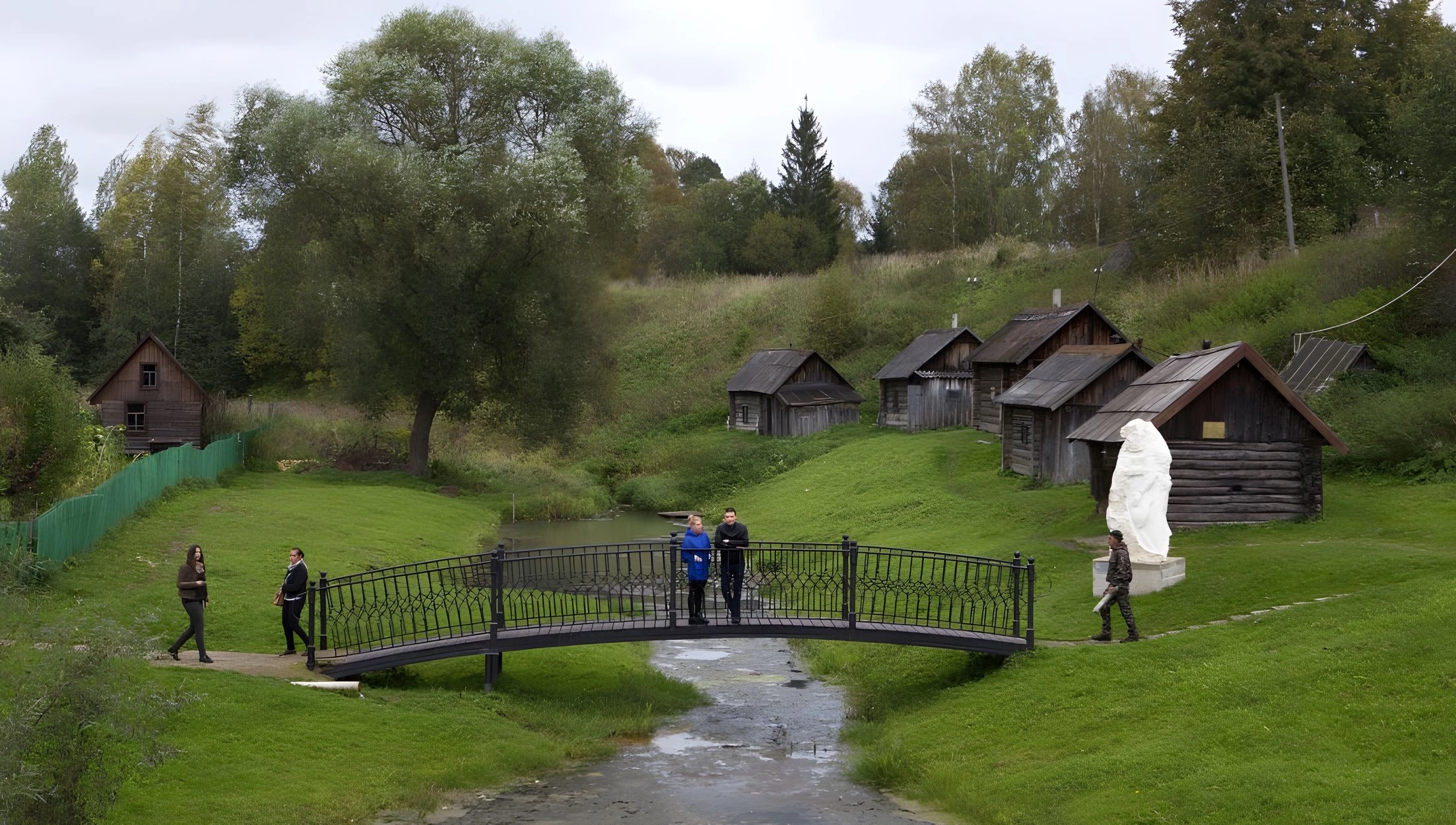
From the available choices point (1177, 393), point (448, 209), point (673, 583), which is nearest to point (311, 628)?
point (673, 583)

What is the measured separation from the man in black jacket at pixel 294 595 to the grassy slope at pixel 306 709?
110 cm

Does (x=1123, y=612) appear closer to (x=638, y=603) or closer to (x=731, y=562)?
(x=731, y=562)

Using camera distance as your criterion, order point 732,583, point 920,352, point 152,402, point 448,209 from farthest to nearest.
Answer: point 920,352, point 152,402, point 448,209, point 732,583

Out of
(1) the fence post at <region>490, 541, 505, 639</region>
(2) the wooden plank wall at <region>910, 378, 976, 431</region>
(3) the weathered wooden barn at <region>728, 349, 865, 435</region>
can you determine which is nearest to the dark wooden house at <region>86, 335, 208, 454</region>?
(3) the weathered wooden barn at <region>728, 349, 865, 435</region>

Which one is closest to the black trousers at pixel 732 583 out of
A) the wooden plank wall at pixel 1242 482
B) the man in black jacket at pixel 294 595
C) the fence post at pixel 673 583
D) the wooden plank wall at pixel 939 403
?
the fence post at pixel 673 583

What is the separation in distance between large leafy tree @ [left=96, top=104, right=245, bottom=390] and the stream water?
53.4 metres

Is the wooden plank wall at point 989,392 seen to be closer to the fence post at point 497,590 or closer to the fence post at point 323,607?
the fence post at point 497,590

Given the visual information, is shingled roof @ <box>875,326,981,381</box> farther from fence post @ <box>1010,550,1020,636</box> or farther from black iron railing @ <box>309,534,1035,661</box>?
fence post @ <box>1010,550,1020,636</box>

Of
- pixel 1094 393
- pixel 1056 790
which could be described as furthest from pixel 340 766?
pixel 1094 393

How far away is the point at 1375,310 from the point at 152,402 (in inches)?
1704

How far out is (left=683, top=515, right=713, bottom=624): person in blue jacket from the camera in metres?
19.8

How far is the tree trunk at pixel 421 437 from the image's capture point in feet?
157

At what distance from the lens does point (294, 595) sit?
19578 millimetres

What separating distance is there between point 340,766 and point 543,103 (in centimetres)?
3424
